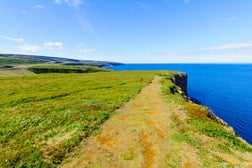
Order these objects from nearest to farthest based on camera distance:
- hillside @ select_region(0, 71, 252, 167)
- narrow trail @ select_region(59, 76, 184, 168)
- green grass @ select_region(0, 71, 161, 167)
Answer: narrow trail @ select_region(59, 76, 184, 168) → hillside @ select_region(0, 71, 252, 167) → green grass @ select_region(0, 71, 161, 167)

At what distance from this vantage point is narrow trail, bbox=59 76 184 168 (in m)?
14.5

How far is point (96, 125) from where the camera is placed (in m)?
22.0

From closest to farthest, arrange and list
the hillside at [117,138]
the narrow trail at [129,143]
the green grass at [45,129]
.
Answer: the narrow trail at [129,143] → the hillside at [117,138] → the green grass at [45,129]

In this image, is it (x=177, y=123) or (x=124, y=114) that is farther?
(x=124, y=114)

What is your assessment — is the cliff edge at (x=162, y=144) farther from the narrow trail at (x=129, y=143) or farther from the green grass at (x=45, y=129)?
the green grass at (x=45, y=129)

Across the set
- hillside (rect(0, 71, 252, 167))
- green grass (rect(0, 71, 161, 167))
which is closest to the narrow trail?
hillside (rect(0, 71, 252, 167))

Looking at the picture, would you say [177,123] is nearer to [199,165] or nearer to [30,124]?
[199,165]

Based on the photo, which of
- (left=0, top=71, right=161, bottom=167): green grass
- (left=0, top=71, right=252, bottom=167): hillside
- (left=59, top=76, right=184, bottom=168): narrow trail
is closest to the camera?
(left=59, top=76, right=184, bottom=168): narrow trail

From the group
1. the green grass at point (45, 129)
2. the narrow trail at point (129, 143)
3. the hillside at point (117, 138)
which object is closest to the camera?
Result: the narrow trail at point (129, 143)

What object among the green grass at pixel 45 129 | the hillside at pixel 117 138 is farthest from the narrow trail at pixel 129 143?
the green grass at pixel 45 129

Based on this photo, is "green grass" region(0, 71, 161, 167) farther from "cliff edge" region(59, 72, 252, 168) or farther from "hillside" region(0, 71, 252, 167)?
"cliff edge" region(59, 72, 252, 168)

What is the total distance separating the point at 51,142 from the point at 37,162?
344 cm

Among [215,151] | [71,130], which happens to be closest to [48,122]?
[71,130]

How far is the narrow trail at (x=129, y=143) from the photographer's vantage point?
47.5 ft
